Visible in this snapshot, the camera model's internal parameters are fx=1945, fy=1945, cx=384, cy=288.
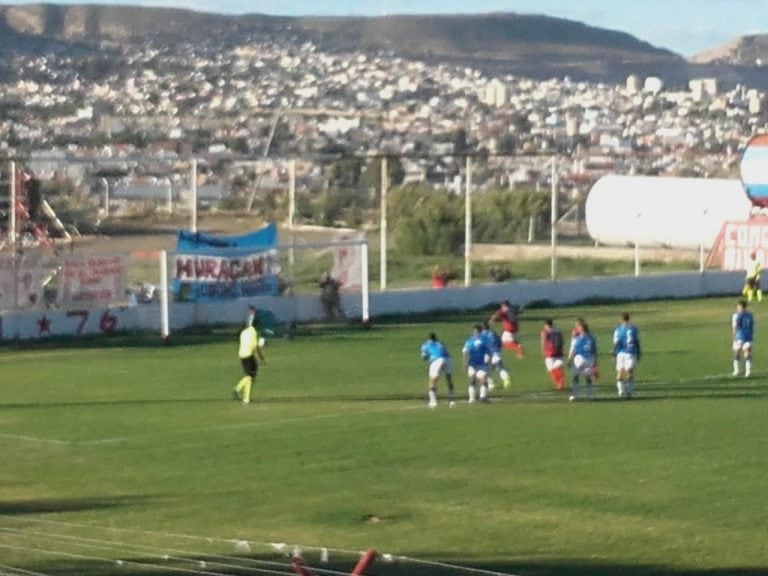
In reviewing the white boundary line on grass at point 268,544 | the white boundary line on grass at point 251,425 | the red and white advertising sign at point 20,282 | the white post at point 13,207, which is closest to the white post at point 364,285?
the red and white advertising sign at point 20,282

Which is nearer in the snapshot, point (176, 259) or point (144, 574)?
point (144, 574)

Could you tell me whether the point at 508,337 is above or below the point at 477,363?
below

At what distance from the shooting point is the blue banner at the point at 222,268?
156 feet

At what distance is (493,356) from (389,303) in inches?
765

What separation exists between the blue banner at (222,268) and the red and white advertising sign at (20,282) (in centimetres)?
376

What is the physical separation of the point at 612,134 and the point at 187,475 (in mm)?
131632

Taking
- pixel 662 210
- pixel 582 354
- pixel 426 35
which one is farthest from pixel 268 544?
pixel 426 35

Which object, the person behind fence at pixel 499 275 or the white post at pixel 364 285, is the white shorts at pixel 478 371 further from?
the person behind fence at pixel 499 275

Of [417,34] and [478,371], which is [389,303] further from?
[417,34]

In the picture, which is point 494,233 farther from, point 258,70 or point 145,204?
point 258,70

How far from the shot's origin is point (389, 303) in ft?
171

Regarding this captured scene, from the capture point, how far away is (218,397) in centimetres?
3356

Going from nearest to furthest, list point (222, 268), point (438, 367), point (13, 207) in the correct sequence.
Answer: point (438, 367) → point (13, 207) → point (222, 268)

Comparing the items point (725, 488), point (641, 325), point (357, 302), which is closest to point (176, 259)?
point (357, 302)
